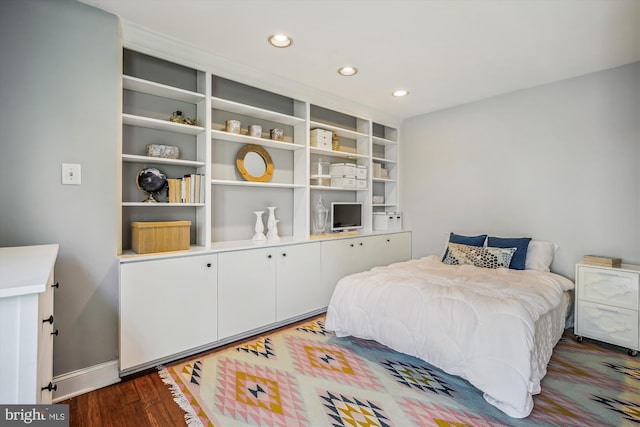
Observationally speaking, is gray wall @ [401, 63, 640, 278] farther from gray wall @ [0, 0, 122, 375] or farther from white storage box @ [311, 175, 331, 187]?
gray wall @ [0, 0, 122, 375]

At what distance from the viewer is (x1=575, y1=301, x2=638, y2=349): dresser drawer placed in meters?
2.40

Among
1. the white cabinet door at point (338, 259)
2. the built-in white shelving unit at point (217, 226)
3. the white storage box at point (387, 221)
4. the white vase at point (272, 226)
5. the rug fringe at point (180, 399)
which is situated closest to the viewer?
the rug fringe at point (180, 399)

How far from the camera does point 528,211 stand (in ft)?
10.9

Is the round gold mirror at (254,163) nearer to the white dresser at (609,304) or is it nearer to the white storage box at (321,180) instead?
the white storage box at (321,180)

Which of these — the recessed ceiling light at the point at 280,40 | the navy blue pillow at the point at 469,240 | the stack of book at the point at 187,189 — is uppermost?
the recessed ceiling light at the point at 280,40

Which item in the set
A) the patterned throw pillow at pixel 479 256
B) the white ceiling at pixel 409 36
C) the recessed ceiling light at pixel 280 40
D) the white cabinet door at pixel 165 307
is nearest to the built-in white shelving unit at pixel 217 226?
the white cabinet door at pixel 165 307

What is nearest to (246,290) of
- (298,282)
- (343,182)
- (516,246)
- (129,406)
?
(298,282)

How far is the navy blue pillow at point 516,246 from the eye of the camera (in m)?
3.03

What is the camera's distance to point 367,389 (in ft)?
6.39

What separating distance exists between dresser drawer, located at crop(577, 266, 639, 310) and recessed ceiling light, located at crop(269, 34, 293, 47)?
3.05 meters

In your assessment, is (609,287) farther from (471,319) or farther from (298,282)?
(298,282)

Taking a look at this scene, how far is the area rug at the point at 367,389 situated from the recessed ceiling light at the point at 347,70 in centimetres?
243

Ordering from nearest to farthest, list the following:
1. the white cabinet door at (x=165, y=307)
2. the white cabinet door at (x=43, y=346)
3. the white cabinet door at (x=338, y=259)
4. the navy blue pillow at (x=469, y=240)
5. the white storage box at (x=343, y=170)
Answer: the white cabinet door at (x=43, y=346), the white cabinet door at (x=165, y=307), the white cabinet door at (x=338, y=259), the navy blue pillow at (x=469, y=240), the white storage box at (x=343, y=170)

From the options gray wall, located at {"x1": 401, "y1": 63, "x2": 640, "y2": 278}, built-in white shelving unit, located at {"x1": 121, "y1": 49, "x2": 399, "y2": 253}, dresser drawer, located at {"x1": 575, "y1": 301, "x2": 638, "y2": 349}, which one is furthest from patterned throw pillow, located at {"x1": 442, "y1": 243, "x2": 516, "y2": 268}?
built-in white shelving unit, located at {"x1": 121, "y1": 49, "x2": 399, "y2": 253}
